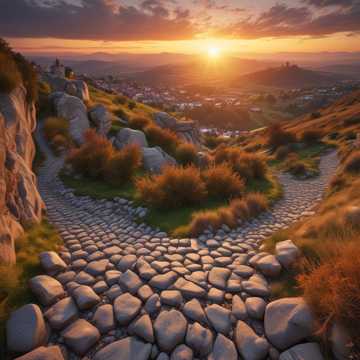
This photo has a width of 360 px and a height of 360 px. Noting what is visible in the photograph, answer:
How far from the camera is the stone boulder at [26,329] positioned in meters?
2.79

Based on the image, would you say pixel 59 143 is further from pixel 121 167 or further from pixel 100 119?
pixel 121 167

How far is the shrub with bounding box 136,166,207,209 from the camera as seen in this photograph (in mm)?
7645

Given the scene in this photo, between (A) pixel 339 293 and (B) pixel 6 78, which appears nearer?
(A) pixel 339 293

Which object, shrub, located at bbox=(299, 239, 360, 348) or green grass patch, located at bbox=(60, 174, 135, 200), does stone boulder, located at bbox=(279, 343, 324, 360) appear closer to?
shrub, located at bbox=(299, 239, 360, 348)

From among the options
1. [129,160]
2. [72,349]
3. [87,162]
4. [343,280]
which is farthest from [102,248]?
[87,162]

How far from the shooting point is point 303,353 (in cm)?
265

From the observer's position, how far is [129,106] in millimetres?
32094

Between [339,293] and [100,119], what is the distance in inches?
749

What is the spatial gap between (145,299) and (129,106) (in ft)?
103

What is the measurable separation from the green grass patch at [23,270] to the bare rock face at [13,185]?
191 millimetres

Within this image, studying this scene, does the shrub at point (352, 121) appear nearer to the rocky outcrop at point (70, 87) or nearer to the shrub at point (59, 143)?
the rocky outcrop at point (70, 87)

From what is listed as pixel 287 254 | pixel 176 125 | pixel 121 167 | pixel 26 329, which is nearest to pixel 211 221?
pixel 287 254

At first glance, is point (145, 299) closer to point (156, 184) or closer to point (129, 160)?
point (156, 184)

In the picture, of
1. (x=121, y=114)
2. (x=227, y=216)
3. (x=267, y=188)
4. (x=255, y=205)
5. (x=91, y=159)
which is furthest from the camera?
(x=121, y=114)
